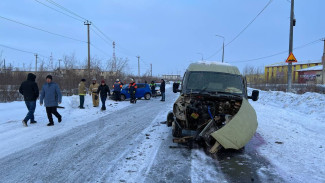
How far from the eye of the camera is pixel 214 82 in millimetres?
6797

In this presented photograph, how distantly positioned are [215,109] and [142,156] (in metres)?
2.32

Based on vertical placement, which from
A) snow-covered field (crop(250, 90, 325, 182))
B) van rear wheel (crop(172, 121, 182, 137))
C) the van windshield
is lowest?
snow-covered field (crop(250, 90, 325, 182))

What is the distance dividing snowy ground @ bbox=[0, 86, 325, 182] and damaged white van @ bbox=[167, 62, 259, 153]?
17.9 inches

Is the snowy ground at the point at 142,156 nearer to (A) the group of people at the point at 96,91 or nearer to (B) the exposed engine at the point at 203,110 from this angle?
(B) the exposed engine at the point at 203,110

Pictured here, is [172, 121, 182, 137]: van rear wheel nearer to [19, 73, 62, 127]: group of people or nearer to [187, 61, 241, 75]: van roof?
[187, 61, 241, 75]: van roof

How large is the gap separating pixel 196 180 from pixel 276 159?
229 centimetres

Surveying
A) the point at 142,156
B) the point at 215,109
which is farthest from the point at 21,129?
the point at 215,109

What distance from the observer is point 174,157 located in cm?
499

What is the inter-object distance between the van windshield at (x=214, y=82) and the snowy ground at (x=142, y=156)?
1.66 meters

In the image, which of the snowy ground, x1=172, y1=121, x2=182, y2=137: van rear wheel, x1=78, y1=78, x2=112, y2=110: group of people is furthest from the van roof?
x1=78, y1=78, x2=112, y2=110: group of people

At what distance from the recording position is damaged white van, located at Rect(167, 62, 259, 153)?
491cm

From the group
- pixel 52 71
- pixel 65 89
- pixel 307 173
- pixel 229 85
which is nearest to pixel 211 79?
pixel 229 85

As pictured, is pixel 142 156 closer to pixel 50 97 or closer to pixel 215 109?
pixel 215 109

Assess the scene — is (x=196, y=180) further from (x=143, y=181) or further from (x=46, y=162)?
(x=46, y=162)
